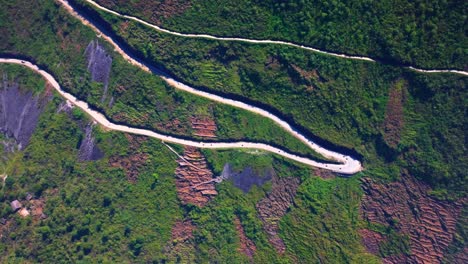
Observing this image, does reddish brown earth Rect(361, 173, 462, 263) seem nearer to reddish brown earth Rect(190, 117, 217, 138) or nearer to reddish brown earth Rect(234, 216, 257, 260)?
reddish brown earth Rect(234, 216, 257, 260)

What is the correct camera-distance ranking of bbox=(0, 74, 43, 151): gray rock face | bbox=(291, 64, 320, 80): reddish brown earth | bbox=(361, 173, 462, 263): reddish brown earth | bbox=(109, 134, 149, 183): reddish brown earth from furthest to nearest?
bbox=(0, 74, 43, 151): gray rock face < bbox=(109, 134, 149, 183): reddish brown earth < bbox=(291, 64, 320, 80): reddish brown earth < bbox=(361, 173, 462, 263): reddish brown earth

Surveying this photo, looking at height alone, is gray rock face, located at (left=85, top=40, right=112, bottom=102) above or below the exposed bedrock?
above

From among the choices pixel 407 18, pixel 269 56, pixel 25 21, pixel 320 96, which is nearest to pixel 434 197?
pixel 320 96

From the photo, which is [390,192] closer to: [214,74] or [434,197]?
[434,197]

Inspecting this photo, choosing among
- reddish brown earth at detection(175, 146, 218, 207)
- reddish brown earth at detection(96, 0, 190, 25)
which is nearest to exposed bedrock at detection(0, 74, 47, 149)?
reddish brown earth at detection(96, 0, 190, 25)

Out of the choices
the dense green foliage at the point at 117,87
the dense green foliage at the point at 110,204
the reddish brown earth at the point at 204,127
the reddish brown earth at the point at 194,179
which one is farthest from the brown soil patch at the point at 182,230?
the dense green foliage at the point at 117,87

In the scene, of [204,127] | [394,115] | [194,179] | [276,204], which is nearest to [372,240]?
[276,204]
